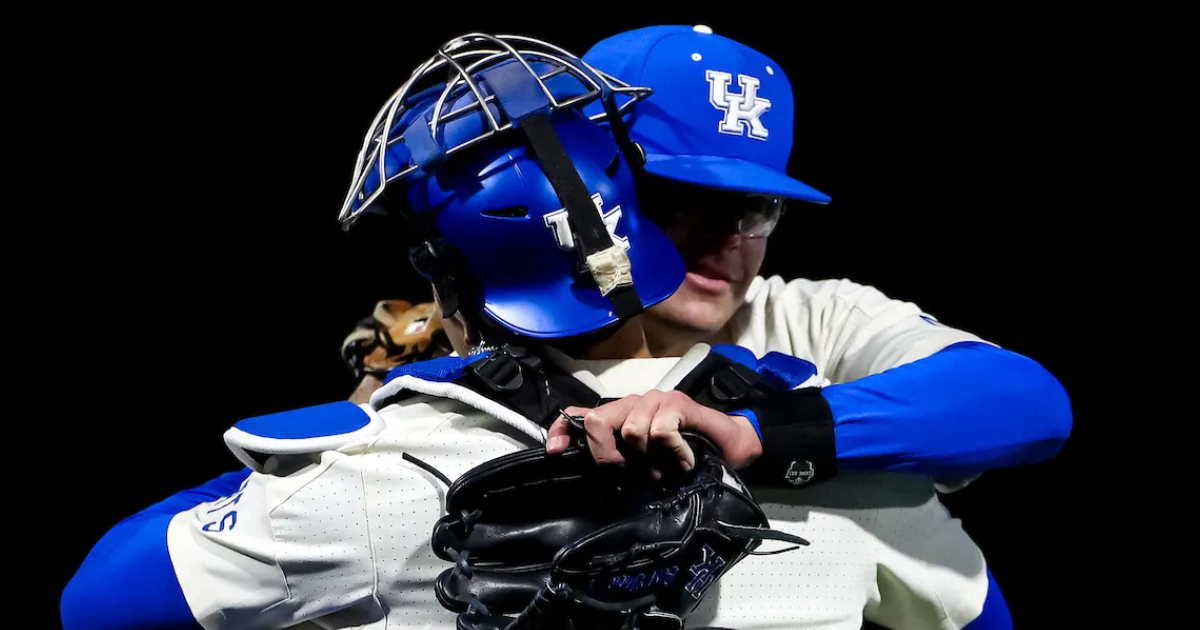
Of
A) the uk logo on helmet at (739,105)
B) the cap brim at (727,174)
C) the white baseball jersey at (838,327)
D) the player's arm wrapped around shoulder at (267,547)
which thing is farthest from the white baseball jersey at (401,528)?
the uk logo on helmet at (739,105)

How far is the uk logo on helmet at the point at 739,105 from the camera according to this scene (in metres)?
2.66

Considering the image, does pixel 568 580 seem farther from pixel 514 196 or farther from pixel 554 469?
pixel 514 196

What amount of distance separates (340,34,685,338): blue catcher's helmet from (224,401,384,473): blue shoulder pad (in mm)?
284

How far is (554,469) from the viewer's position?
192 centimetres

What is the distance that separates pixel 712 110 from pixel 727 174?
16cm

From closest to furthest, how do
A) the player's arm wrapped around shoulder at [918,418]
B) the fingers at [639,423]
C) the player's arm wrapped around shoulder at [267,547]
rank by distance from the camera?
1. the fingers at [639,423]
2. the player's arm wrapped around shoulder at [267,547]
3. the player's arm wrapped around shoulder at [918,418]

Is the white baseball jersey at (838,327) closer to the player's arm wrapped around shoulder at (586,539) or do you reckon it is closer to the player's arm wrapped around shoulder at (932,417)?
the player's arm wrapped around shoulder at (932,417)

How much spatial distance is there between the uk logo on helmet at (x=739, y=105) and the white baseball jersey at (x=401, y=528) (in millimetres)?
635

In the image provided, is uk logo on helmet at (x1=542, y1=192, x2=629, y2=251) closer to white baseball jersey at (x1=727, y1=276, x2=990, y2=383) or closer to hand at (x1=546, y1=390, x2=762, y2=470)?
hand at (x1=546, y1=390, x2=762, y2=470)

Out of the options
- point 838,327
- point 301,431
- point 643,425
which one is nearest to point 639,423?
point 643,425

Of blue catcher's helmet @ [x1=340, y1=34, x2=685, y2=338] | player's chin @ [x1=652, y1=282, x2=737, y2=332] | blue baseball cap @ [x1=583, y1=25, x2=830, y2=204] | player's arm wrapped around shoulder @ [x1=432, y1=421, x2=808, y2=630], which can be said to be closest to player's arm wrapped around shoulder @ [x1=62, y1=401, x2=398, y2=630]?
player's arm wrapped around shoulder @ [x1=432, y1=421, x2=808, y2=630]

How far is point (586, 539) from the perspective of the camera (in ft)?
6.10

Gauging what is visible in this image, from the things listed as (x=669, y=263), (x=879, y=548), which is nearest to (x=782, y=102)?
(x=669, y=263)

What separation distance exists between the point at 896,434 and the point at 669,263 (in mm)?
513
